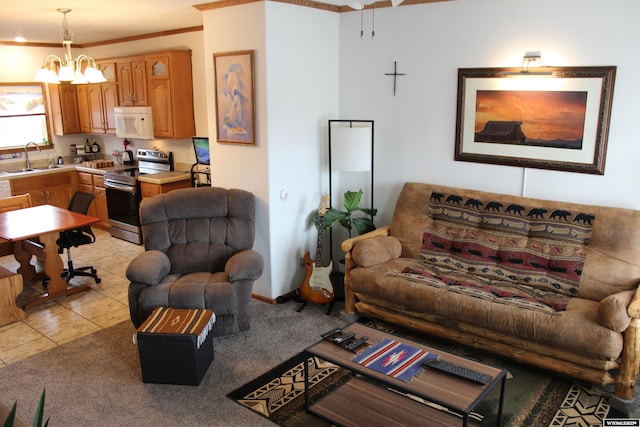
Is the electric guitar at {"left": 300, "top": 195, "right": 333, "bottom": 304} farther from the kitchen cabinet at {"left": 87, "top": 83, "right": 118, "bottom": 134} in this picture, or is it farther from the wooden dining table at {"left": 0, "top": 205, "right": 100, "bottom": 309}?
the kitchen cabinet at {"left": 87, "top": 83, "right": 118, "bottom": 134}

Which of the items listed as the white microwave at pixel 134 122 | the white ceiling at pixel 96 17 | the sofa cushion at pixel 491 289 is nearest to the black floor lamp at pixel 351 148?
the sofa cushion at pixel 491 289

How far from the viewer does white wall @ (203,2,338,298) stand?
4246 millimetres

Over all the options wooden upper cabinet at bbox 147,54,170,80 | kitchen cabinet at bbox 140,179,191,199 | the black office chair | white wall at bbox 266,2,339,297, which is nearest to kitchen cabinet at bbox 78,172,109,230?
kitchen cabinet at bbox 140,179,191,199

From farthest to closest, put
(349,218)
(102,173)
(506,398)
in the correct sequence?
(102,173) → (349,218) → (506,398)

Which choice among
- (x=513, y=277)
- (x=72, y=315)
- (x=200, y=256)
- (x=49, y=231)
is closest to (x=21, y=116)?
(x=49, y=231)

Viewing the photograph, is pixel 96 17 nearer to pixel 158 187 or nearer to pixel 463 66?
pixel 158 187

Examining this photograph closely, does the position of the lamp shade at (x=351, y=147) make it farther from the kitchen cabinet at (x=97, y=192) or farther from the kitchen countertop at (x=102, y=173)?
the kitchen cabinet at (x=97, y=192)

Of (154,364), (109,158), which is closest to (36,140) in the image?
(109,158)

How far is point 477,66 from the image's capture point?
161 inches

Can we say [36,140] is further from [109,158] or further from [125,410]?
[125,410]

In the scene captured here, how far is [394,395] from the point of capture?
2988 mm

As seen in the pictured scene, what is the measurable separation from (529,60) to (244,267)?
8.50ft

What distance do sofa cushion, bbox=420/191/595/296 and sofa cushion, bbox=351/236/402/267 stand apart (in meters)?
0.26

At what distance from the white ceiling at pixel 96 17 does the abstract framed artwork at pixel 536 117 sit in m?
1.54
